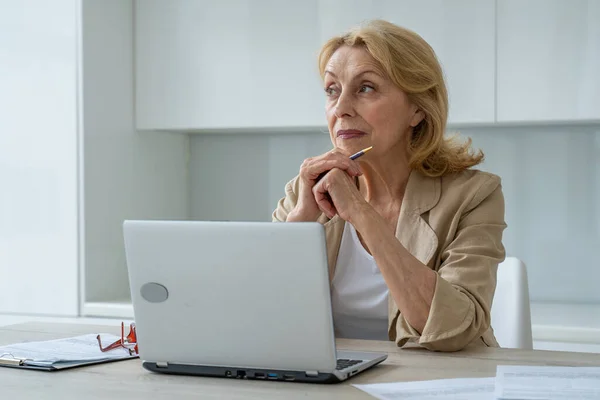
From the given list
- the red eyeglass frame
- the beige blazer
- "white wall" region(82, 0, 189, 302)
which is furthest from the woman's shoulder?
"white wall" region(82, 0, 189, 302)

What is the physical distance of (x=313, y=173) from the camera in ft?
5.98

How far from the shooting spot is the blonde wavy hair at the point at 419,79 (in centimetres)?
194

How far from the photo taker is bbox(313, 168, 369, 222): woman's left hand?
1.72 m

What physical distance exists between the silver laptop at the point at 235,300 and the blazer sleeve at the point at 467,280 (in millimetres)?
266

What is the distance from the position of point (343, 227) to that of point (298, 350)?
0.80 m

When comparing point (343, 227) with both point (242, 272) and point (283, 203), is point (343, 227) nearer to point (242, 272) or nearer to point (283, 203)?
point (283, 203)

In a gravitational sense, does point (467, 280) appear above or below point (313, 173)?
below

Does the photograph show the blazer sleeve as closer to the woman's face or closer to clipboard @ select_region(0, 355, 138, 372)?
the woman's face

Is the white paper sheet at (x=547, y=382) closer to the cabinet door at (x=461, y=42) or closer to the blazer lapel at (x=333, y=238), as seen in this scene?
the blazer lapel at (x=333, y=238)

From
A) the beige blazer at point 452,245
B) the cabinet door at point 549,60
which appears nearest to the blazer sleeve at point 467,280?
the beige blazer at point 452,245

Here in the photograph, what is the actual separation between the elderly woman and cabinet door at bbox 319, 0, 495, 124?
2.72ft

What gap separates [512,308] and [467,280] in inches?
9.1

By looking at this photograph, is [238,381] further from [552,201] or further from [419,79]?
[552,201]

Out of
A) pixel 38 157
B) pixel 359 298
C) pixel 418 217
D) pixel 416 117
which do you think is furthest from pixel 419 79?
pixel 38 157
